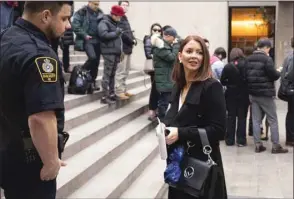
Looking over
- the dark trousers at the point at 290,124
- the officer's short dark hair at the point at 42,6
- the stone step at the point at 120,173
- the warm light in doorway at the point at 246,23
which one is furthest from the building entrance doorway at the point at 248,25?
the officer's short dark hair at the point at 42,6

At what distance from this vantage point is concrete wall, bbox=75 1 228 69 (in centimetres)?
1420

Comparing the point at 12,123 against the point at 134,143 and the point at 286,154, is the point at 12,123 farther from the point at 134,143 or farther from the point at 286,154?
the point at 286,154

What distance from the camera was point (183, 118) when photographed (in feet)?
11.4

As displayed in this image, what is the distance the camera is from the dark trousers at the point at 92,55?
8531 mm

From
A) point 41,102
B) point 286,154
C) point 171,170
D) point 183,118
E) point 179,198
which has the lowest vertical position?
point 286,154

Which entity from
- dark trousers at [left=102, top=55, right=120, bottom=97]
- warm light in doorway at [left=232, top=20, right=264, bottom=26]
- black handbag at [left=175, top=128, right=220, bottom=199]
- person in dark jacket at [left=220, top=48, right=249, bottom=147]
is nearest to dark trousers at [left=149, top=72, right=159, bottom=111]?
dark trousers at [left=102, top=55, right=120, bottom=97]

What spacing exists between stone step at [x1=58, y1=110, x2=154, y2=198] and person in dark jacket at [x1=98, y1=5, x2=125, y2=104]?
0.65 meters

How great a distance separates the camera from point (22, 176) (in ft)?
9.31

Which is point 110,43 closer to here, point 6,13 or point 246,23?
point 6,13

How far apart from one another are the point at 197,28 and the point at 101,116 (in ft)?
23.2

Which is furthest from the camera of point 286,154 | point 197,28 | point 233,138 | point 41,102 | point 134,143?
point 197,28

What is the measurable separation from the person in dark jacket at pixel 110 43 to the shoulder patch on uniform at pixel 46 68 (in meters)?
5.54

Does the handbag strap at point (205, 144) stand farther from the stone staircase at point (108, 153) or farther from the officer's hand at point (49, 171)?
the stone staircase at point (108, 153)

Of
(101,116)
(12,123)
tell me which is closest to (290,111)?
(101,116)
